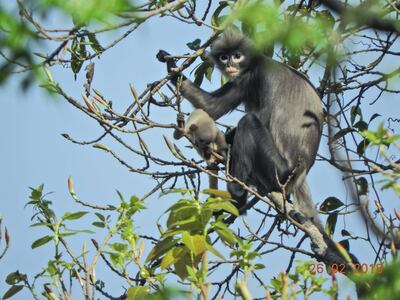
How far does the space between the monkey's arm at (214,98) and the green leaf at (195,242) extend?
3.83 metres

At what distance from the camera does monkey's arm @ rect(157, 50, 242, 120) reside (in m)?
6.90

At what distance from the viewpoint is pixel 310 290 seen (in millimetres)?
2680

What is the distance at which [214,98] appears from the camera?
709cm

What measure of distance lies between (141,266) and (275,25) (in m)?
1.56

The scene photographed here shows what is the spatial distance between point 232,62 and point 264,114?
60 cm

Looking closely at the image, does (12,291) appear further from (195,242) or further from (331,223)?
(331,223)

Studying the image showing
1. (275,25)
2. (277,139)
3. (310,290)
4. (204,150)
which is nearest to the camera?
(275,25)

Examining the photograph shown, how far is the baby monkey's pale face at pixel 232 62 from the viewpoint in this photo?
23.5 ft

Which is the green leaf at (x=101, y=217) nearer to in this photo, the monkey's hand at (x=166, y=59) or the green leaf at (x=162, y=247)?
the green leaf at (x=162, y=247)

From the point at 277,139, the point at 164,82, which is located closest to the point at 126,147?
the point at 164,82

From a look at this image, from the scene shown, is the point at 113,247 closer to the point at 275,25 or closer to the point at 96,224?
the point at 96,224

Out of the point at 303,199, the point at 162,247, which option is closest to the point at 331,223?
the point at 303,199

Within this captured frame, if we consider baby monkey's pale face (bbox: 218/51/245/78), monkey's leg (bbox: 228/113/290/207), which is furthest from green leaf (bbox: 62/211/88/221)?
baby monkey's pale face (bbox: 218/51/245/78)

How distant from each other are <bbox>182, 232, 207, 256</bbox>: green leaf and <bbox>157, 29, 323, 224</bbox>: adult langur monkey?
3120mm
